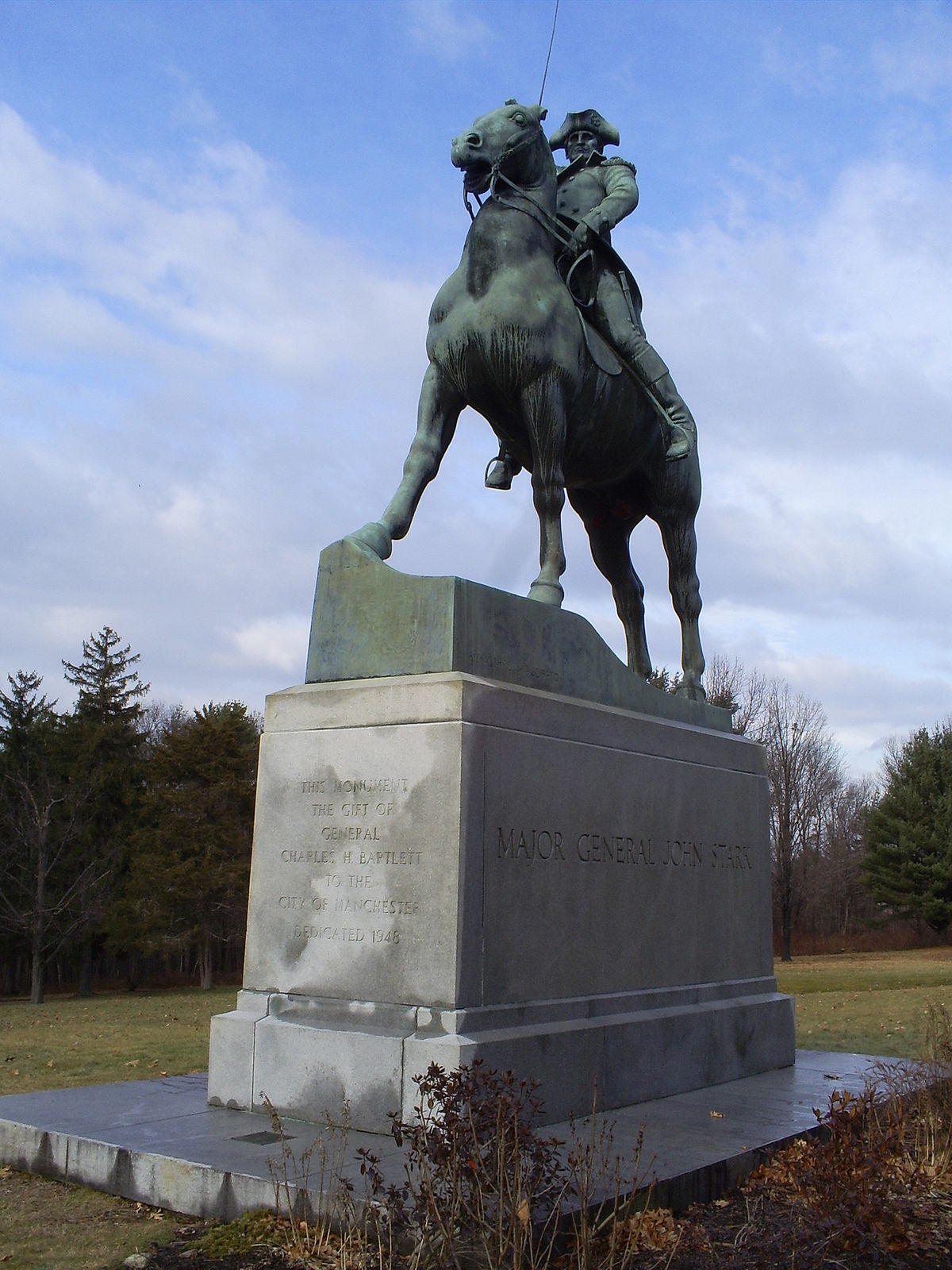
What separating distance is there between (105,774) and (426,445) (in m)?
33.3

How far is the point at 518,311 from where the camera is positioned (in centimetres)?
693

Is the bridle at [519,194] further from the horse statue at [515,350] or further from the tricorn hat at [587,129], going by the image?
the tricorn hat at [587,129]

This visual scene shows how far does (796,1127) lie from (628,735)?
7.76 feet

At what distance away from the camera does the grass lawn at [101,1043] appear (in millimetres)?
11023

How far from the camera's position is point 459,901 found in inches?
218

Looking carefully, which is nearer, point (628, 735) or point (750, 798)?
point (628, 735)

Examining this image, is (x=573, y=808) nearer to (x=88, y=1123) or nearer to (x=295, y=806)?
(x=295, y=806)

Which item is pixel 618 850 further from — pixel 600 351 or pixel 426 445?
pixel 600 351

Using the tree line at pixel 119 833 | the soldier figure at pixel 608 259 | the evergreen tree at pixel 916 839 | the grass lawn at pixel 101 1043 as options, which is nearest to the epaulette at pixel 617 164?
A: the soldier figure at pixel 608 259

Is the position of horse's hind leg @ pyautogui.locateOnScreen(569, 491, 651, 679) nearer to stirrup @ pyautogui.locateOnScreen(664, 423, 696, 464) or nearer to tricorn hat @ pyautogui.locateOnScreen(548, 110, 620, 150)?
stirrup @ pyautogui.locateOnScreen(664, 423, 696, 464)

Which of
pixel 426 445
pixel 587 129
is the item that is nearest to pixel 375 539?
pixel 426 445

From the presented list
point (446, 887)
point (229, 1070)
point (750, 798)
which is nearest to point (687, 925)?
point (750, 798)

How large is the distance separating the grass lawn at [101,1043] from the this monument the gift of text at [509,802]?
12.3ft

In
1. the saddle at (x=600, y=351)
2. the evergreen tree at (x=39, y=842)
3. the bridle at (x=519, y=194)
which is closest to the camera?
the bridle at (x=519, y=194)
